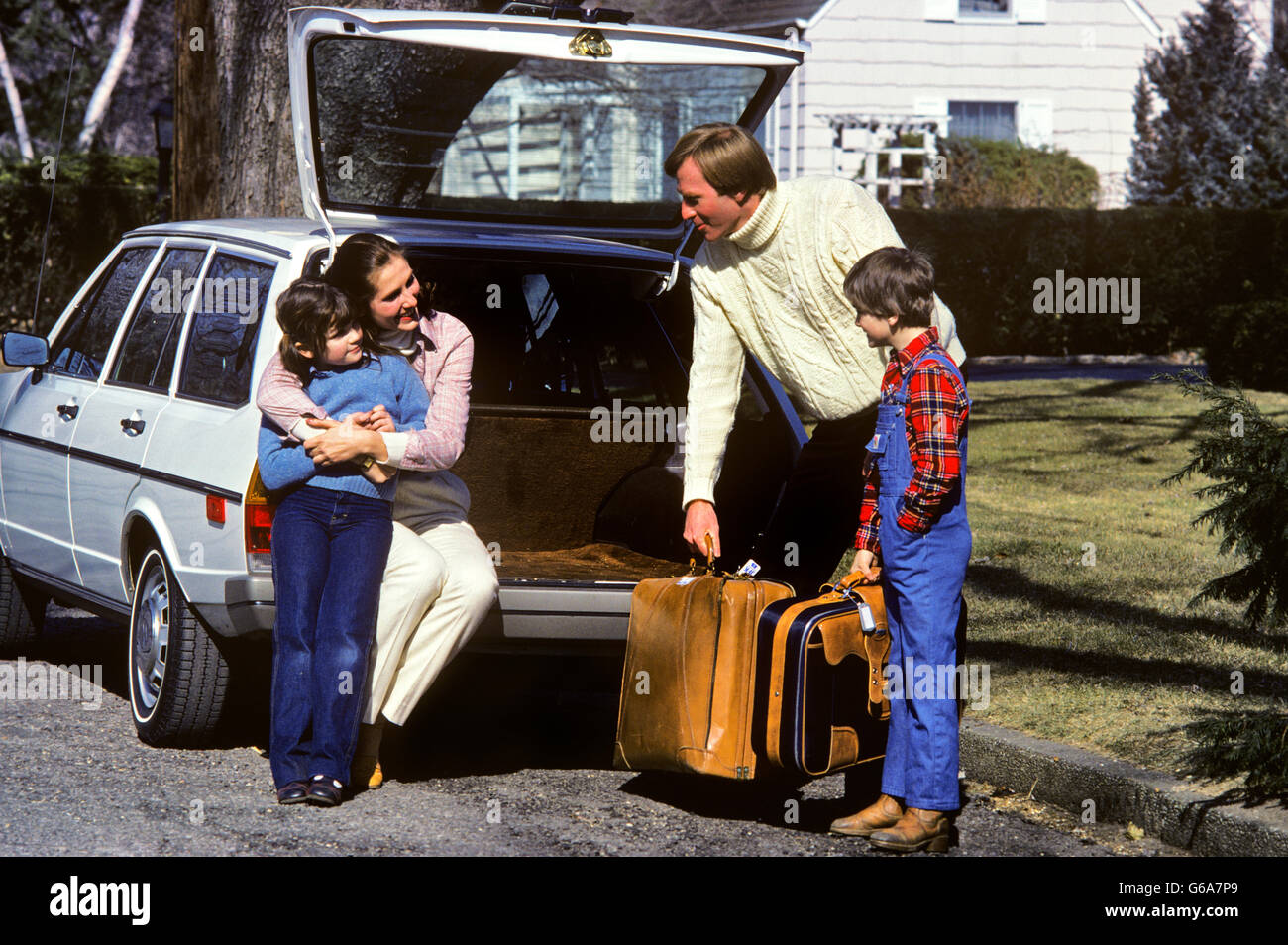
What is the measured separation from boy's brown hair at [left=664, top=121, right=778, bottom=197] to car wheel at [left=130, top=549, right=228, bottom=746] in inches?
84.7

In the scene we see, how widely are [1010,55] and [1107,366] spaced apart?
1019 centimetres

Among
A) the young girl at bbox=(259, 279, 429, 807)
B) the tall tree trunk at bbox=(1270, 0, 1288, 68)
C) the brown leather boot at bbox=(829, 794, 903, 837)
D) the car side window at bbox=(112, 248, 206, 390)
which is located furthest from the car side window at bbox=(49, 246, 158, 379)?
the tall tree trunk at bbox=(1270, 0, 1288, 68)

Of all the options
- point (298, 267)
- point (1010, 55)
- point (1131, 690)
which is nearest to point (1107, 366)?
point (1010, 55)

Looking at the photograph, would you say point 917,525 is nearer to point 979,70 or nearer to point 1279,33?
point 979,70

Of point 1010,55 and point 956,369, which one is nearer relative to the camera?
point 956,369

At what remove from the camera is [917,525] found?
4.71 metres

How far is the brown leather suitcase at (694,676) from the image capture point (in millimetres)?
4875

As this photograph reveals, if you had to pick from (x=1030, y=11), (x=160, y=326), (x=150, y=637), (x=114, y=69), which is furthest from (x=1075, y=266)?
(x=114, y=69)

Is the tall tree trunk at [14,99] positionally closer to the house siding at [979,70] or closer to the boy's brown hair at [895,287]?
the house siding at [979,70]

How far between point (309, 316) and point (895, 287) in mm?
1757

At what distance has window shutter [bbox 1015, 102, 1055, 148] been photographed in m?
28.5

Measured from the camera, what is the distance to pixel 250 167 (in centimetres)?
946

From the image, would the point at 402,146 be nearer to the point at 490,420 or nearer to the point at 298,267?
the point at 490,420
